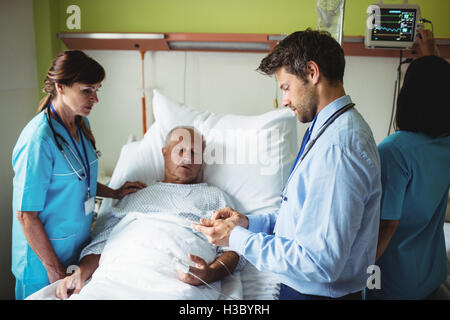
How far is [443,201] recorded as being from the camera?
138 cm

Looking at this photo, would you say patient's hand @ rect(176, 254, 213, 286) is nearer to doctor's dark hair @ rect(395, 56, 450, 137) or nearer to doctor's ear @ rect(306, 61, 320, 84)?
doctor's ear @ rect(306, 61, 320, 84)

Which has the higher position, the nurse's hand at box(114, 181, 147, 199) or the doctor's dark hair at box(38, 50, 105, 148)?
the doctor's dark hair at box(38, 50, 105, 148)

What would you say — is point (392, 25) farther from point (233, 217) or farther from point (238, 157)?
point (233, 217)

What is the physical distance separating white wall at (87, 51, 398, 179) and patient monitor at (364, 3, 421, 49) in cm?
39

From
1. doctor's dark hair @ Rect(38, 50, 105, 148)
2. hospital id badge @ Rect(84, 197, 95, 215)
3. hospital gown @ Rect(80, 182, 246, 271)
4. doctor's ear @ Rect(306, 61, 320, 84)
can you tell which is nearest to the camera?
doctor's ear @ Rect(306, 61, 320, 84)

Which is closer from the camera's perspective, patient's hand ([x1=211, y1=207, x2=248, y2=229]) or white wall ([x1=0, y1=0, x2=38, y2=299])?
patient's hand ([x1=211, y1=207, x2=248, y2=229])

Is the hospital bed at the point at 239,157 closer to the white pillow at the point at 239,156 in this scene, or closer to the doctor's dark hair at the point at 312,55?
the white pillow at the point at 239,156

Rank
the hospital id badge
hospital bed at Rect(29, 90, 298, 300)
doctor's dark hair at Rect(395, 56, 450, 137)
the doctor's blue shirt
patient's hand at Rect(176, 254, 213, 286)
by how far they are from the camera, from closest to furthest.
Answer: the doctor's blue shirt, doctor's dark hair at Rect(395, 56, 450, 137), patient's hand at Rect(176, 254, 213, 286), the hospital id badge, hospital bed at Rect(29, 90, 298, 300)

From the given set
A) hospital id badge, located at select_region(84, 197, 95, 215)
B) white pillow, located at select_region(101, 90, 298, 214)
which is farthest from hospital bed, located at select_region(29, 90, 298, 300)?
hospital id badge, located at select_region(84, 197, 95, 215)

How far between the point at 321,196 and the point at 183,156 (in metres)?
1.25

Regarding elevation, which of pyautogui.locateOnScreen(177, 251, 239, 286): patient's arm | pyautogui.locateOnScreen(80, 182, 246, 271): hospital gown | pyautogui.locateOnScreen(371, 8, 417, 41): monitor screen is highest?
pyautogui.locateOnScreen(371, 8, 417, 41): monitor screen

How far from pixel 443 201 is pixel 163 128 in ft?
5.37

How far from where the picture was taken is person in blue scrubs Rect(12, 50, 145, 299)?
1438 millimetres

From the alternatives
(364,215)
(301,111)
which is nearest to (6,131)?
(301,111)
